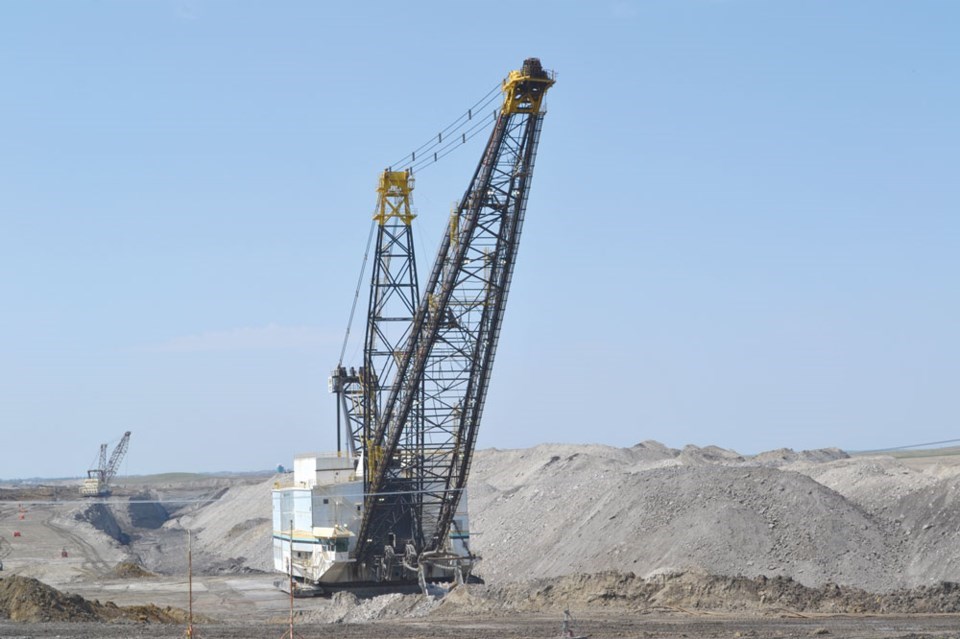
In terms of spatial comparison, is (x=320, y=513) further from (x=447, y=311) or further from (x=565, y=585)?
(x=565, y=585)

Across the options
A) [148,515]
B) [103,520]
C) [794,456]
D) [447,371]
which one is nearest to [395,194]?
[447,371]

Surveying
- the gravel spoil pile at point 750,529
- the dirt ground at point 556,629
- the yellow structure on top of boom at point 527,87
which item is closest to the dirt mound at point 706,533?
the gravel spoil pile at point 750,529

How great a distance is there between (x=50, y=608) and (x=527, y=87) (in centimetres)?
1984

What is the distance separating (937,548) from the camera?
125 feet

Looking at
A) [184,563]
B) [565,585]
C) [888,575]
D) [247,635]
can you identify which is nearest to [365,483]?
[565,585]

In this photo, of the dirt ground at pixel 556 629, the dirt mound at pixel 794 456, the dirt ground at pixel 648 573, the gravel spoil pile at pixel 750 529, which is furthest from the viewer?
the dirt mound at pixel 794 456

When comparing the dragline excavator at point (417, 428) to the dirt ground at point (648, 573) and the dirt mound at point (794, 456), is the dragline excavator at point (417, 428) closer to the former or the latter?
the dirt ground at point (648, 573)

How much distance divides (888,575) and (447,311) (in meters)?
16.0

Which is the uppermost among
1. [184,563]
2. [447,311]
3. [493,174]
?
[493,174]

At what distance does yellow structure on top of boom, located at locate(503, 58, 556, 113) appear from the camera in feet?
114

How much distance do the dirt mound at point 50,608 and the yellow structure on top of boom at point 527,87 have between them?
17978mm

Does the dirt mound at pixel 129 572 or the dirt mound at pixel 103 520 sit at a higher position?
the dirt mound at pixel 103 520

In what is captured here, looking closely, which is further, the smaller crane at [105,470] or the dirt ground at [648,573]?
the smaller crane at [105,470]

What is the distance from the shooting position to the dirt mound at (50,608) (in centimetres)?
3183
